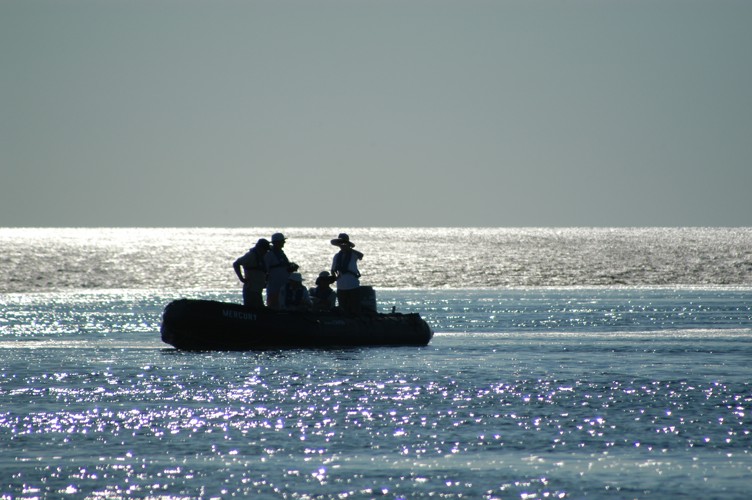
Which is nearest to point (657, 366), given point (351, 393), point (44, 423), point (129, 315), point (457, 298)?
point (351, 393)

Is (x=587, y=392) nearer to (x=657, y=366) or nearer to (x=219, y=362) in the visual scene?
(x=657, y=366)

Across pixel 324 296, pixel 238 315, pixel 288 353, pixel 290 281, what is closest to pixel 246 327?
pixel 238 315

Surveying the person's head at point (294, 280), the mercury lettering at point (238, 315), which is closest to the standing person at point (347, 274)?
the person's head at point (294, 280)

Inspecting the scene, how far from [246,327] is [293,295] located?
1.50 metres

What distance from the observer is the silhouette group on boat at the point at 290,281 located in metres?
27.7

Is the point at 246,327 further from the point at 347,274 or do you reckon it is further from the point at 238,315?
the point at 347,274

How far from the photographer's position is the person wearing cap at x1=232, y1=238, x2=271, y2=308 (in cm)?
2745

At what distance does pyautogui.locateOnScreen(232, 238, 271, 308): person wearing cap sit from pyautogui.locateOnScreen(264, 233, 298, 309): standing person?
14 cm

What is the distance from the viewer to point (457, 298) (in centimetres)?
6278

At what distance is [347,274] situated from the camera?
2955 cm

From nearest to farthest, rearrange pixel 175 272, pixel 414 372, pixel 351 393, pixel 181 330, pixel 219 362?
pixel 351 393, pixel 414 372, pixel 219 362, pixel 181 330, pixel 175 272

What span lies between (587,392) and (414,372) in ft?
13.9

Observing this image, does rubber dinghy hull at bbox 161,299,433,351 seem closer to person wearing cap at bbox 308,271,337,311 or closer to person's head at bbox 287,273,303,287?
person wearing cap at bbox 308,271,337,311

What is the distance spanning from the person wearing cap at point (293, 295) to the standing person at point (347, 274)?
3.21 feet
